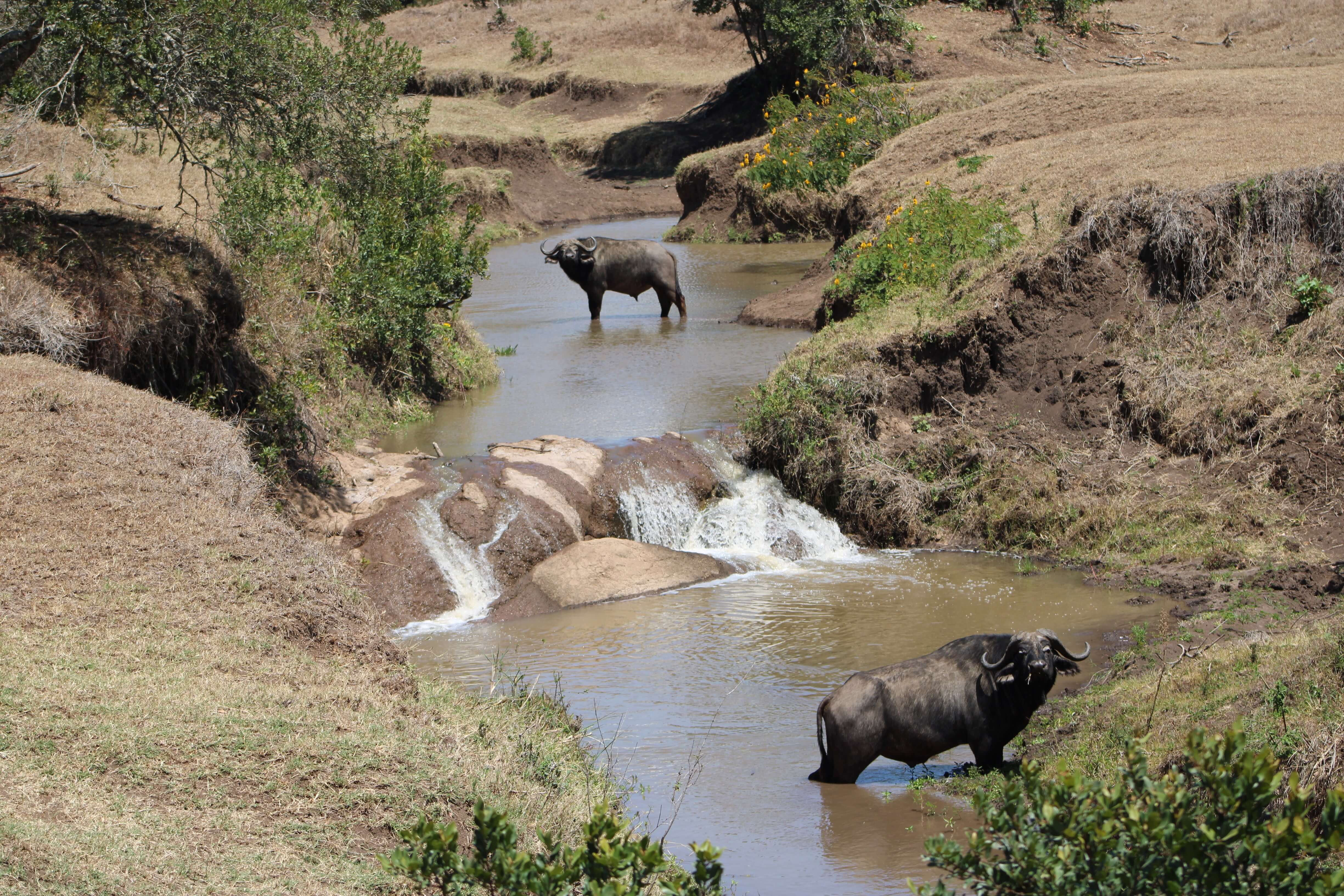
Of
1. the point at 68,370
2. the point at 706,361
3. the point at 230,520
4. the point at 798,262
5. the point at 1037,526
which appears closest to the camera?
the point at 230,520

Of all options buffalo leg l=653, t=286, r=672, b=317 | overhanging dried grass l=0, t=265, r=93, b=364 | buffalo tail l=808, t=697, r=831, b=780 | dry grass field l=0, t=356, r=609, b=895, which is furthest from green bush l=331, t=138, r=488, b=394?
buffalo tail l=808, t=697, r=831, b=780

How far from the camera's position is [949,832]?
6824 millimetres

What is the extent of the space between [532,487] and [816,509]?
3016 millimetres

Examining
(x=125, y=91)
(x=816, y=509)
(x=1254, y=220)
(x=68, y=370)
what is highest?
(x=125, y=91)

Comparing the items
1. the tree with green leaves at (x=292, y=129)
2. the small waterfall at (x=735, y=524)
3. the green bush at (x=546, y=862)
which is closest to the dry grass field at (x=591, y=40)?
the tree with green leaves at (x=292, y=129)

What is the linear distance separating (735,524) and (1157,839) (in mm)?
9725

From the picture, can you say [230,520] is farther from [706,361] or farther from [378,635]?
[706,361]

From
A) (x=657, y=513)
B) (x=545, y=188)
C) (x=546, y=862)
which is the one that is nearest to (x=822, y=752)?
(x=546, y=862)

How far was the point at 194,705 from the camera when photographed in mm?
6430

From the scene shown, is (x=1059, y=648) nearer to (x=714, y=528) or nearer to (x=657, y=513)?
(x=714, y=528)

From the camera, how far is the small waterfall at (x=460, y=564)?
464 inches

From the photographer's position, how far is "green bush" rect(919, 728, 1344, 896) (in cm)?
347

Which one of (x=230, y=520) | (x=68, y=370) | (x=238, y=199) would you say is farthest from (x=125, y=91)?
(x=230, y=520)

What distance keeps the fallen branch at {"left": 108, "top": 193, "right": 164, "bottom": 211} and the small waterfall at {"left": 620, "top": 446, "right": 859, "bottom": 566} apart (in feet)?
21.7
